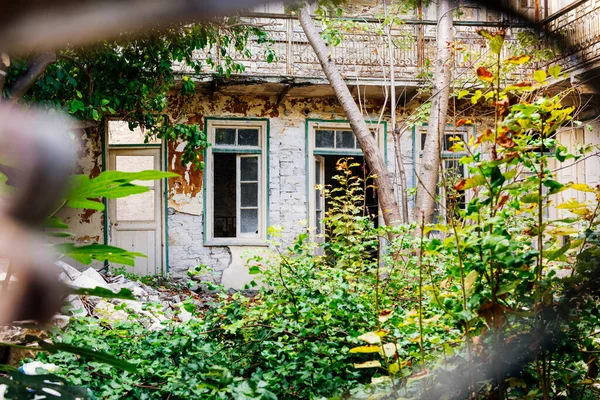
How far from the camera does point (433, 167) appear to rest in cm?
581

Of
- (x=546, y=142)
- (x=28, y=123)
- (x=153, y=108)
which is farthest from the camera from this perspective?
(x=153, y=108)

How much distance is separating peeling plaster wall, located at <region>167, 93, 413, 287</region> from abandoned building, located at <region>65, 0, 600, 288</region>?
1 centimetres

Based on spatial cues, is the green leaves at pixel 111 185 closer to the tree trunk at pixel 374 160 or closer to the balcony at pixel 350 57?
the tree trunk at pixel 374 160

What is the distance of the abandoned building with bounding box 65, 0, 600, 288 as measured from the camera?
7.82 metres

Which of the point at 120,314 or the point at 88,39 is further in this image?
the point at 120,314

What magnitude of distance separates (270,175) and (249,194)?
0.44 metres

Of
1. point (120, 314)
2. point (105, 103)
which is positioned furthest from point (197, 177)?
point (120, 314)

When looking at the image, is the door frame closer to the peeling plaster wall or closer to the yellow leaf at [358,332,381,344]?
the peeling plaster wall

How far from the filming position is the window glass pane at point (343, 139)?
27.9ft

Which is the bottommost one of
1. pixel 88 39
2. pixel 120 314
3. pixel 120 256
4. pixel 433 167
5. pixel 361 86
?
pixel 120 314

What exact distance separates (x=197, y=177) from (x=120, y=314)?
11.4 ft

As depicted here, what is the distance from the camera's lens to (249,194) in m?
8.28

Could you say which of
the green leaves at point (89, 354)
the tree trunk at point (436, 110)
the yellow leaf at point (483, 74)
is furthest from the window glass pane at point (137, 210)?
the green leaves at point (89, 354)

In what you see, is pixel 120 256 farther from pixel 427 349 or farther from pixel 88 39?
pixel 427 349
